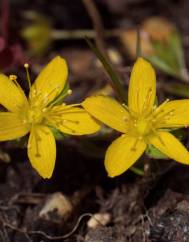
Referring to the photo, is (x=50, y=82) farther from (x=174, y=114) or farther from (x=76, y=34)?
(x=76, y=34)

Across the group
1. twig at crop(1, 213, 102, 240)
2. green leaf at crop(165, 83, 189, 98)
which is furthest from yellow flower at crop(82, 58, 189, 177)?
green leaf at crop(165, 83, 189, 98)

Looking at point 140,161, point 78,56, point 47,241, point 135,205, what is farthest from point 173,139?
point 78,56

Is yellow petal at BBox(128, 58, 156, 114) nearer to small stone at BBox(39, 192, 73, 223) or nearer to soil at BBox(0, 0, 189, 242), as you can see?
soil at BBox(0, 0, 189, 242)

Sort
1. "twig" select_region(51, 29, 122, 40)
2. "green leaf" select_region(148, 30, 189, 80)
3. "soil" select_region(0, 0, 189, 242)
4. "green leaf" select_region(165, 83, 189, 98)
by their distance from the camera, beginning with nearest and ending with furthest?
1. "soil" select_region(0, 0, 189, 242)
2. "green leaf" select_region(165, 83, 189, 98)
3. "green leaf" select_region(148, 30, 189, 80)
4. "twig" select_region(51, 29, 122, 40)

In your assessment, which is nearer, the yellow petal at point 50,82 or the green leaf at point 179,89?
the yellow petal at point 50,82

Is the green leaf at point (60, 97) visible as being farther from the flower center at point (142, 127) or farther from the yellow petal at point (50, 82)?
the flower center at point (142, 127)

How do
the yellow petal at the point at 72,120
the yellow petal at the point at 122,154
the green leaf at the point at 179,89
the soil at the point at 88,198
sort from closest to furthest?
the yellow petal at the point at 122,154 < the yellow petal at the point at 72,120 < the soil at the point at 88,198 < the green leaf at the point at 179,89

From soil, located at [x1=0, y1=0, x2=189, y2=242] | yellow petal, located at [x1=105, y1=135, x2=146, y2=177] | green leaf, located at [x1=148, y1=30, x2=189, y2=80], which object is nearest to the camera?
yellow petal, located at [x1=105, y1=135, x2=146, y2=177]

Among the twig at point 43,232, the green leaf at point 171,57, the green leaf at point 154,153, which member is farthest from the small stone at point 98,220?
the green leaf at point 171,57
